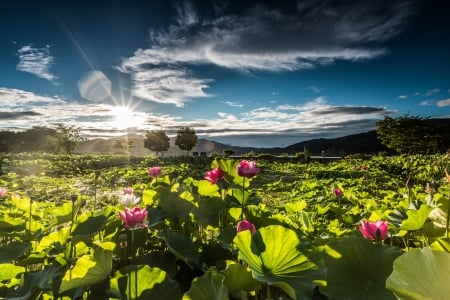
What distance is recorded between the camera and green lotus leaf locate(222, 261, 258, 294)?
3.91ft

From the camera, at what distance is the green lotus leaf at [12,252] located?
165 cm

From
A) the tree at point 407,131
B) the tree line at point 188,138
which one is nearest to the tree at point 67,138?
the tree line at point 188,138

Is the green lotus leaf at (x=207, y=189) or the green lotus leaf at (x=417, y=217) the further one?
the green lotus leaf at (x=207, y=189)

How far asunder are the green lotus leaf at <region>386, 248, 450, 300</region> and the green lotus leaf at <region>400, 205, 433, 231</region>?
93 centimetres

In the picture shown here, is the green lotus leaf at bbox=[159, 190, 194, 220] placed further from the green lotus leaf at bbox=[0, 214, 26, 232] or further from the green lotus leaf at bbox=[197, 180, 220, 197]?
the green lotus leaf at bbox=[0, 214, 26, 232]

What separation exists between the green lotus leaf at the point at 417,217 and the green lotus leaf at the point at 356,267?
40cm

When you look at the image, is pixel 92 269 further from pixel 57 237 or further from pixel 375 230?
pixel 375 230

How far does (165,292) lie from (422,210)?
3.52 ft

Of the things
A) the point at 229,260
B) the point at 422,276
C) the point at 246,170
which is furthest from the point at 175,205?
the point at 422,276

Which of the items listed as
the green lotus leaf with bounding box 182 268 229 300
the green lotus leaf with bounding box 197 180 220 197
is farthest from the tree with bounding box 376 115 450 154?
the green lotus leaf with bounding box 182 268 229 300

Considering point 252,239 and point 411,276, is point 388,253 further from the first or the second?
point 411,276

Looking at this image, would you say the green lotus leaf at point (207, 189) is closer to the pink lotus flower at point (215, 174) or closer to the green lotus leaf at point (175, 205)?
the pink lotus flower at point (215, 174)

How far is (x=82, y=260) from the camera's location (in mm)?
1266

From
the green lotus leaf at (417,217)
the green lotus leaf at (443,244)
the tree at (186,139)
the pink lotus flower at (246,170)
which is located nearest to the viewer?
the green lotus leaf at (443,244)
